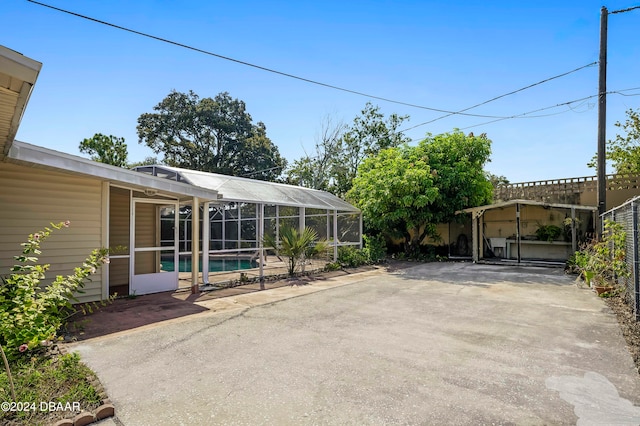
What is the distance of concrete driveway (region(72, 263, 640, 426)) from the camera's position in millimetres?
2555

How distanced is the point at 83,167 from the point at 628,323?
28.5ft

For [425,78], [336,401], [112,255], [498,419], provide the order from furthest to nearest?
[425,78] → [112,255] → [336,401] → [498,419]

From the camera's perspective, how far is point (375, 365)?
3.46 m

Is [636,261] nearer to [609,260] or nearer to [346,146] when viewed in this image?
[609,260]

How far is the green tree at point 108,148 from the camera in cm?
1858

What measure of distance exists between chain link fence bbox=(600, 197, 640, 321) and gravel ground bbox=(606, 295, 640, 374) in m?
0.12

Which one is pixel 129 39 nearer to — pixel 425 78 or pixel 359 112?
pixel 425 78

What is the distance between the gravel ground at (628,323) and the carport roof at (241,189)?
745 cm

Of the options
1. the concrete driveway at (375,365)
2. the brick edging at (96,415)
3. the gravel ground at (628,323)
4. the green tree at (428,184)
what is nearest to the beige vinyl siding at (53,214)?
the concrete driveway at (375,365)

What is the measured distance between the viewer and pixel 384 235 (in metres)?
15.2

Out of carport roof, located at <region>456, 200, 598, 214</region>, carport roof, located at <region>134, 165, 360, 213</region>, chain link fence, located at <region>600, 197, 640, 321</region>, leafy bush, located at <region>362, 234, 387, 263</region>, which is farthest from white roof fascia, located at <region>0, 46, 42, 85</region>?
carport roof, located at <region>456, 200, 598, 214</region>

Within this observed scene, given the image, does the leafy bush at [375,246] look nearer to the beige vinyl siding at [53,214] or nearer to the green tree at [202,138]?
the beige vinyl siding at [53,214]

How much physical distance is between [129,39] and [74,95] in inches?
107

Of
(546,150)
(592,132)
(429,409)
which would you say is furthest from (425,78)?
(429,409)
